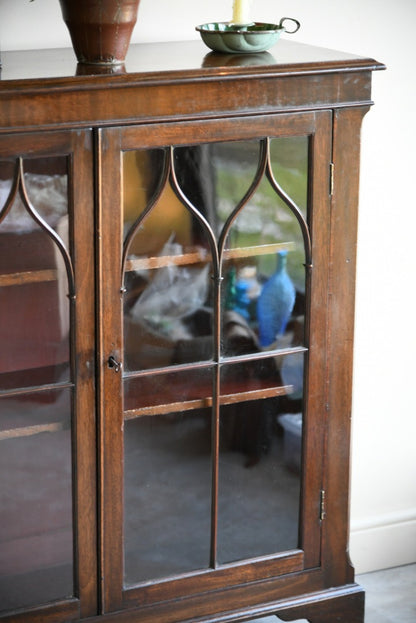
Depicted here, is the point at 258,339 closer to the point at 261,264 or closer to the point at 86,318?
the point at 261,264

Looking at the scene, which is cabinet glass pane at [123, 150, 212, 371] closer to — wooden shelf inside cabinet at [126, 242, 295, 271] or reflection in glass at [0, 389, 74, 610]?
wooden shelf inside cabinet at [126, 242, 295, 271]

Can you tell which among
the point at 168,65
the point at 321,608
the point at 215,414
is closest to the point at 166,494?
the point at 215,414

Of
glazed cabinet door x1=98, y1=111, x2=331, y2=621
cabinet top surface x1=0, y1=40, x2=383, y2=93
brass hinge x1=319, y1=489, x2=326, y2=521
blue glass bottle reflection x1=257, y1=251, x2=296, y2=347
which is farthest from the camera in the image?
brass hinge x1=319, y1=489, x2=326, y2=521

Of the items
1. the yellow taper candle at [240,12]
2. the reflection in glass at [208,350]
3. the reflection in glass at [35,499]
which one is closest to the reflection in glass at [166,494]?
the reflection in glass at [208,350]

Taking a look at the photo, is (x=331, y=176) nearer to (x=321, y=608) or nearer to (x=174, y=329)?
(x=174, y=329)

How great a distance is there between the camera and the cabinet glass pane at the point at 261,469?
1754mm

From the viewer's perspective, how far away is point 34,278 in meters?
1.56

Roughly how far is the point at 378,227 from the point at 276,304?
0.56 metres

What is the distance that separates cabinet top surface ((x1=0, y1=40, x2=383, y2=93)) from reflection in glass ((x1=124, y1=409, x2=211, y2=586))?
1.81 ft

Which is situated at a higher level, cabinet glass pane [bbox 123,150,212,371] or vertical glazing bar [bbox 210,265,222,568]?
cabinet glass pane [bbox 123,150,212,371]

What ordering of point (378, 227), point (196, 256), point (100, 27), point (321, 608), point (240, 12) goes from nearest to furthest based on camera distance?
point (100, 27) → point (196, 256) → point (240, 12) → point (321, 608) → point (378, 227)

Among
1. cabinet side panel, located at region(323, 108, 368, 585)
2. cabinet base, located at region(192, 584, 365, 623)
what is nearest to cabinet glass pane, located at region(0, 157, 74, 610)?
cabinet base, located at region(192, 584, 365, 623)

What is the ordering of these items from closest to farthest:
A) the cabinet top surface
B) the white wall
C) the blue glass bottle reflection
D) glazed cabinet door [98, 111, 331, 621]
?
the cabinet top surface
glazed cabinet door [98, 111, 331, 621]
the blue glass bottle reflection
the white wall

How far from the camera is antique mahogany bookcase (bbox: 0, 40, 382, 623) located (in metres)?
1.54
